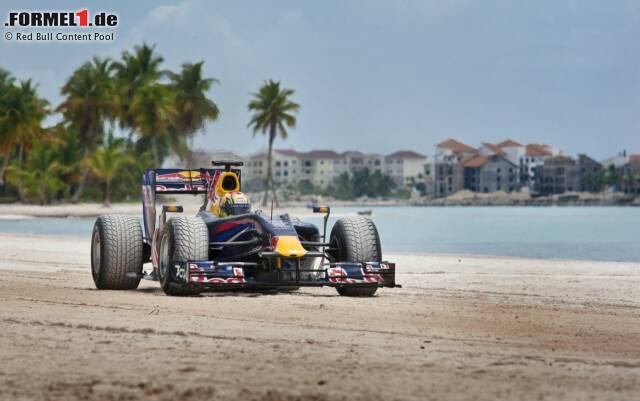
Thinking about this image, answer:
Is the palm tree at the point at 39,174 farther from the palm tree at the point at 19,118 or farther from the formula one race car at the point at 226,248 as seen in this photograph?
the formula one race car at the point at 226,248

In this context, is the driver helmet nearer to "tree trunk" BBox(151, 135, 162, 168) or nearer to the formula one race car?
the formula one race car

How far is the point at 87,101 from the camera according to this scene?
10294 centimetres

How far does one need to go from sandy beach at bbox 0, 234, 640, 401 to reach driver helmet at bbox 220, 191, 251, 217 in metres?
1.33

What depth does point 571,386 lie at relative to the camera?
8711 millimetres

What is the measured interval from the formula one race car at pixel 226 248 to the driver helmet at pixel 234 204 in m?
0.01

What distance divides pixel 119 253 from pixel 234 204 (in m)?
1.92

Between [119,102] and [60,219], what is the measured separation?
23911 millimetres

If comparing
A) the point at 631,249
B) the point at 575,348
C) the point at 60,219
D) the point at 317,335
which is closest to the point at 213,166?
the point at 317,335

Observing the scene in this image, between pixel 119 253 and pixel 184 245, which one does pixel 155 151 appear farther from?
pixel 184 245

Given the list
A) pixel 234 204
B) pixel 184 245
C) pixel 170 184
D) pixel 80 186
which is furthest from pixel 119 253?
pixel 80 186

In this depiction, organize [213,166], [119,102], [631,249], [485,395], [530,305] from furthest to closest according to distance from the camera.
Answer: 1. [119,102]
2. [631,249]
3. [213,166]
4. [530,305]
5. [485,395]

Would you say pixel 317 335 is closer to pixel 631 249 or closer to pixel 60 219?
pixel 631 249

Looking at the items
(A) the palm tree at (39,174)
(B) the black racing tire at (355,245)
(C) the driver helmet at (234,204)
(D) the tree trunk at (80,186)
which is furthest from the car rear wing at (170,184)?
(D) the tree trunk at (80,186)

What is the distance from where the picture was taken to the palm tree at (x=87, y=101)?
103 metres
